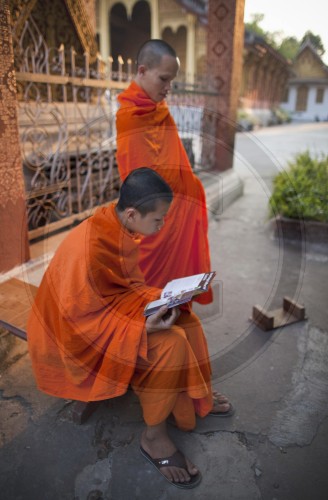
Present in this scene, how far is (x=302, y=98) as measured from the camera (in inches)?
1485

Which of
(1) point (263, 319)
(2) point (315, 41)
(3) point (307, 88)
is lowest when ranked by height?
(1) point (263, 319)

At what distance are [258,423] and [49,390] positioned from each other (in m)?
1.08

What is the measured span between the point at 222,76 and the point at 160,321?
608 centimetres

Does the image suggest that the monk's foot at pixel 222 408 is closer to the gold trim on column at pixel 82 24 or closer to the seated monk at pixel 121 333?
the seated monk at pixel 121 333

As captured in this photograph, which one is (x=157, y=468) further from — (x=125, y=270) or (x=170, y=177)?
(x=170, y=177)

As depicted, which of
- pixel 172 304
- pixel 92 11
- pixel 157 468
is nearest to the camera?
pixel 172 304

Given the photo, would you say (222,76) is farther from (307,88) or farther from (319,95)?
(319,95)

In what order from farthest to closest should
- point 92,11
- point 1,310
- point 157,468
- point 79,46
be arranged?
1. point 92,11
2. point 79,46
3. point 1,310
4. point 157,468

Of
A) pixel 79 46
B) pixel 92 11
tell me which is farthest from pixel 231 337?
pixel 92 11

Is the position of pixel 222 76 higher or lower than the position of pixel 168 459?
higher

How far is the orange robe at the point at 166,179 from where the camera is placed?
257cm

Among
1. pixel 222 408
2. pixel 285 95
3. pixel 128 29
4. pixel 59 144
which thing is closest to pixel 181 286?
pixel 222 408

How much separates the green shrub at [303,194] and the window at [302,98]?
36332 mm

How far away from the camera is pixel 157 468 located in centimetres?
177
